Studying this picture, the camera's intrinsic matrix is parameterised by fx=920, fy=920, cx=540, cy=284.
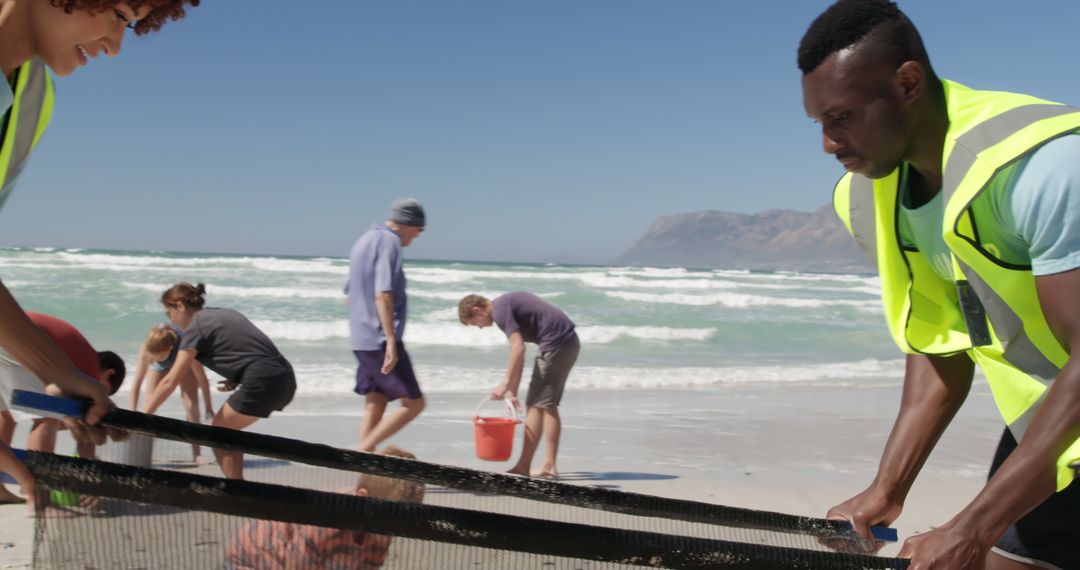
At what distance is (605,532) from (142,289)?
2489 cm

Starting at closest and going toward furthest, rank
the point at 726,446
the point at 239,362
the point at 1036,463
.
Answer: the point at 1036,463
the point at 239,362
the point at 726,446

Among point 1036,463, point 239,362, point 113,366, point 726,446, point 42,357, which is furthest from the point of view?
point 726,446

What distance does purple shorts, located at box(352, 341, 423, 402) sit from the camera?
6418 millimetres

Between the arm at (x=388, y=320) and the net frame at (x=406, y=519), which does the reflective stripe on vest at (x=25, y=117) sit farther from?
the arm at (x=388, y=320)

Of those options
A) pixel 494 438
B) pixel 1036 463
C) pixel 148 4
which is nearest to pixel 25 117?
pixel 148 4

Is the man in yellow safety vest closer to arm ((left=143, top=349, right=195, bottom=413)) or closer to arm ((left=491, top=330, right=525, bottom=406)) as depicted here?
arm ((left=143, top=349, right=195, bottom=413))

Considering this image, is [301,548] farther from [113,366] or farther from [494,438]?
[494,438]

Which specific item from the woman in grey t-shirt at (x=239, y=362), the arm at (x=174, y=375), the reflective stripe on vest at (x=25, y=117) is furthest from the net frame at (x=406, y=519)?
the arm at (x=174, y=375)

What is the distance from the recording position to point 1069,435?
1542 millimetres

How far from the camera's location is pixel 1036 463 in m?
1.55

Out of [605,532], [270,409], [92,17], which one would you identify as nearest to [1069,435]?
[605,532]

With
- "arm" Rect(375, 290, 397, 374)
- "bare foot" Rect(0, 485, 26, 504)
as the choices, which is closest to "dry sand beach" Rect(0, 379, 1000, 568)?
"bare foot" Rect(0, 485, 26, 504)

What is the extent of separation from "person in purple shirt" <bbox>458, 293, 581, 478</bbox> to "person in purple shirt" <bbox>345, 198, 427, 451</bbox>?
29.2 inches

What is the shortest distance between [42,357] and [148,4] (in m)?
0.76
